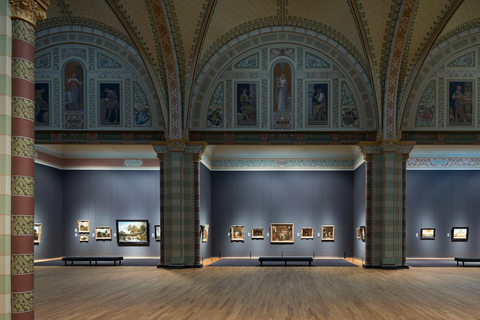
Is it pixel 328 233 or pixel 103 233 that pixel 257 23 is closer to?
pixel 328 233

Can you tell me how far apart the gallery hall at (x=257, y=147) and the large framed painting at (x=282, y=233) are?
0.12m

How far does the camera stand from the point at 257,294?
1356 cm

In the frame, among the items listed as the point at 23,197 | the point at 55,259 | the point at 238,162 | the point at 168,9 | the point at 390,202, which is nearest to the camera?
the point at 23,197

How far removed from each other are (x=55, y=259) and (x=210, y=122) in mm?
12216

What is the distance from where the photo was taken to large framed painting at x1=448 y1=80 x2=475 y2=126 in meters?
20.4

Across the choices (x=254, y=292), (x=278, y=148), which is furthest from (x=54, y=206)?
(x=254, y=292)

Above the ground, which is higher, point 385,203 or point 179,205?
point 385,203

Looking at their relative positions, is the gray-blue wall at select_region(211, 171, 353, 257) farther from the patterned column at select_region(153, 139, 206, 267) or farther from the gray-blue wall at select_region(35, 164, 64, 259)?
the gray-blue wall at select_region(35, 164, 64, 259)

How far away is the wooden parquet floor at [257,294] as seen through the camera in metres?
10.9

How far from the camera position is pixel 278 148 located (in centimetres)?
2594

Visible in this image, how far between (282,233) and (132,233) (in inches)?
343

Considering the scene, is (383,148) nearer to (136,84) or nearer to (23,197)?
(136,84)

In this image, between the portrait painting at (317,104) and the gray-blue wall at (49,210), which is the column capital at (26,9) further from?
the gray-blue wall at (49,210)

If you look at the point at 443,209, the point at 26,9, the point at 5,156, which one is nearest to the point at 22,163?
the point at 5,156
